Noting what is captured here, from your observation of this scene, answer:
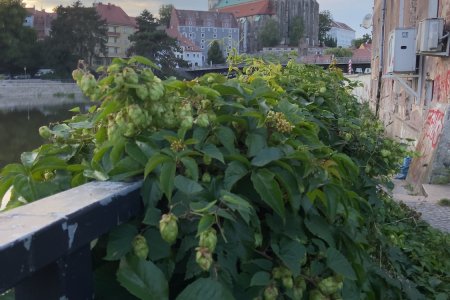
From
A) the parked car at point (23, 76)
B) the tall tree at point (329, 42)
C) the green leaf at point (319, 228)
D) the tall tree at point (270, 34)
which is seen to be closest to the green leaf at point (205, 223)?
the green leaf at point (319, 228)

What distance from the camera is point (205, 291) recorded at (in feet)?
3.78

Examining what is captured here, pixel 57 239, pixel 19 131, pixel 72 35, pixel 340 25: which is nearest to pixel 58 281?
pixel 57 239

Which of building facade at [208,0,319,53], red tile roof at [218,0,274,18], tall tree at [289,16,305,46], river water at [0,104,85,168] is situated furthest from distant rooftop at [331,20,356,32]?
river water at [0,104,85,168]

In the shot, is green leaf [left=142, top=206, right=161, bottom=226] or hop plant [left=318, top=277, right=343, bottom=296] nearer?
green leaf [left=142, top=206, right=161, bottom=226]

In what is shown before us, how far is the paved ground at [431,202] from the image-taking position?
20.9ft

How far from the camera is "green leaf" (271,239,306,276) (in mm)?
1372

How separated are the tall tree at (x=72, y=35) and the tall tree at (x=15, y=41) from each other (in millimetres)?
2615

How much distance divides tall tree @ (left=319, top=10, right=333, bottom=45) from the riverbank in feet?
273

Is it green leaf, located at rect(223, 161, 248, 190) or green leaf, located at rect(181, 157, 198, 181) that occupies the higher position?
green leaf, located at rect(181, 157, 198, 181)

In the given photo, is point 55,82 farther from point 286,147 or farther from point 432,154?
point 286,147

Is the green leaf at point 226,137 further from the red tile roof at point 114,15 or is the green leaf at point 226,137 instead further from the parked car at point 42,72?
the red tile roof at point 114,15

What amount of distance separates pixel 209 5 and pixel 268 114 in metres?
145

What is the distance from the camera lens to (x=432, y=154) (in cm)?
945

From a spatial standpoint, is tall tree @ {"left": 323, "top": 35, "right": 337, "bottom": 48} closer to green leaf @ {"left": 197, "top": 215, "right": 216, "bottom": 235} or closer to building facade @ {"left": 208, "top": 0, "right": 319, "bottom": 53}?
building facade @ {"left": 208, "top": 0, "right": 319, "bottom": 53}
